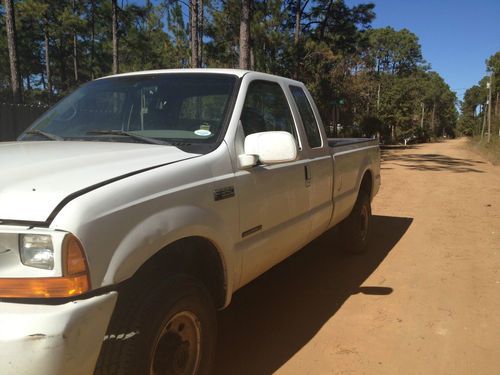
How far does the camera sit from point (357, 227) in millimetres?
5836

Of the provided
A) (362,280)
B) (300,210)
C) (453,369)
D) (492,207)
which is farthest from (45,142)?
(492,207)

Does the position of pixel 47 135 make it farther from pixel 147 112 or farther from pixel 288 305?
pixel 288 305

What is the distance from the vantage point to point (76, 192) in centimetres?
197

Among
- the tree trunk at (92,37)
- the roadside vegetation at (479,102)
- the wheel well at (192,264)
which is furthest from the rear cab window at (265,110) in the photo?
the roadside vegetation at (479,102)

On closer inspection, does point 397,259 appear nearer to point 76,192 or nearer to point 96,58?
point 76,192

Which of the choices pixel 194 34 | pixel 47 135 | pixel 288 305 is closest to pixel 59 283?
pixel 47 135

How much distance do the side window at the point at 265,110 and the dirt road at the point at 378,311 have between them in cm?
161

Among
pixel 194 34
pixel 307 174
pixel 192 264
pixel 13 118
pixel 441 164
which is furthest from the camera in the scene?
pixel 441 164

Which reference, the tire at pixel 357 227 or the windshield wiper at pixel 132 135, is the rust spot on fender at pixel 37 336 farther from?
the tire at pixel 357 227

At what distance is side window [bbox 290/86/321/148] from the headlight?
2.79m

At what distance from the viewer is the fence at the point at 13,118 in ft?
40.6

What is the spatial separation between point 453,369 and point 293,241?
1.44 meters

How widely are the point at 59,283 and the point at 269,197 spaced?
67.6 inches

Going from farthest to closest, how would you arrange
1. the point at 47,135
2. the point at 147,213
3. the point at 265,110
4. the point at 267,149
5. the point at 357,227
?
the point at 357,227
the point at 265,110
the point at 47,135
the point at 267,149
the point at 147,213
